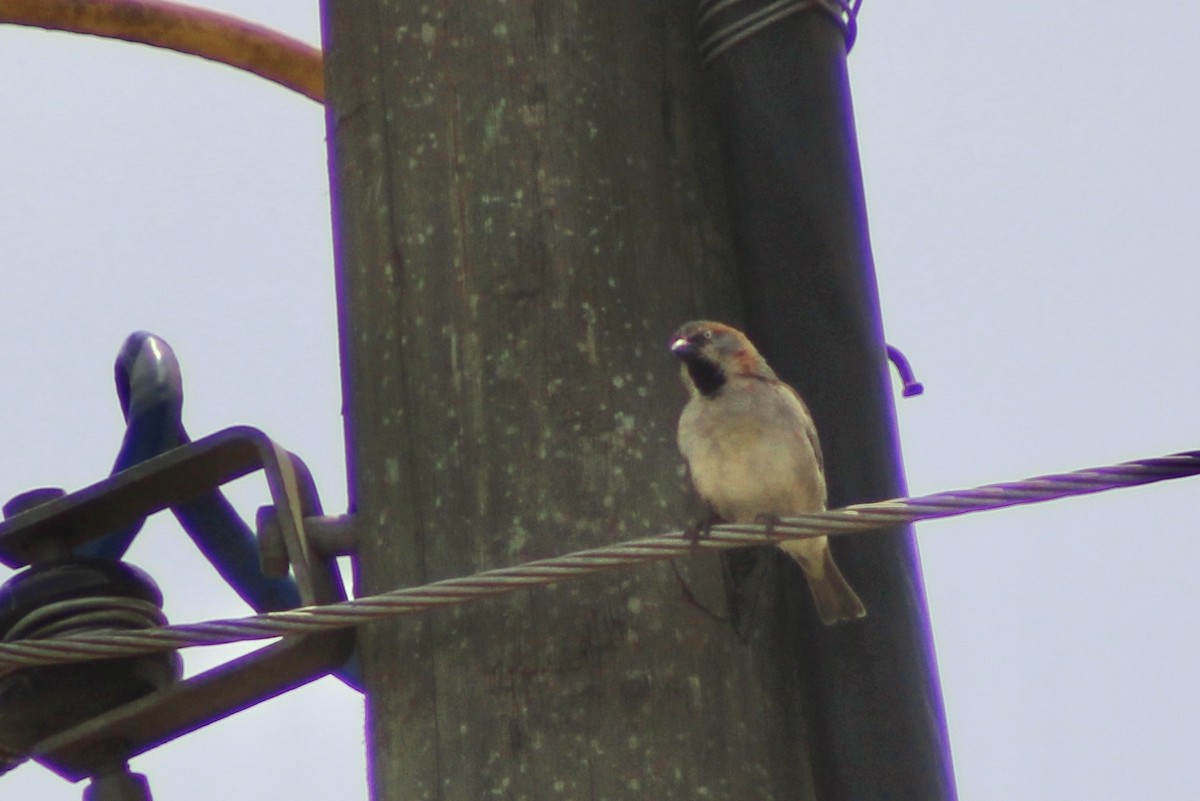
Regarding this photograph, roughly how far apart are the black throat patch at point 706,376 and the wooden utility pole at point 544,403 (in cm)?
29

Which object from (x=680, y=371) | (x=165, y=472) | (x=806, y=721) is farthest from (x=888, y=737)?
(x=165, y=472)

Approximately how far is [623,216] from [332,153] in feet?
2.16

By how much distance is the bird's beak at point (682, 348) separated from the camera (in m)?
3.51

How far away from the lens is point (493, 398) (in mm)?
3406

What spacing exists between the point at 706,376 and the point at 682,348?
832mm

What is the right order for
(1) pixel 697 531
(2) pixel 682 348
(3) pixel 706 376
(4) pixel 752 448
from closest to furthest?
(1) pixel 697 531
(2) pixel 682 348
(3) pixel 706 376
(4) pixel 752 448

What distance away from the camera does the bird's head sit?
360 cm

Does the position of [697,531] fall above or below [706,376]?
below

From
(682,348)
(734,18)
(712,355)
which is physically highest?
(734,18)

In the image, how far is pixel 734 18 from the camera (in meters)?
3.80

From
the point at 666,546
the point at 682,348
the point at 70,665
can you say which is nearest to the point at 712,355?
the point at 682,348

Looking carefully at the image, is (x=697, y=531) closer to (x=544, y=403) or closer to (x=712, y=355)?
(x=544, y=403)

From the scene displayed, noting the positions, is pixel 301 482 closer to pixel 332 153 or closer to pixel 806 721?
pixel 332 153

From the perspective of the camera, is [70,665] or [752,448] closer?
[70,665]
